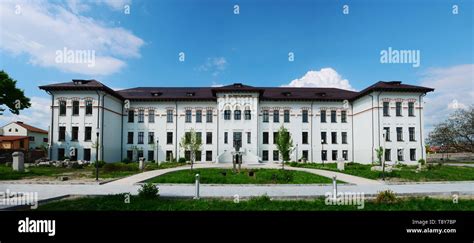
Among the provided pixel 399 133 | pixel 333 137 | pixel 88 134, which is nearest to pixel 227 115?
pixel 333 137

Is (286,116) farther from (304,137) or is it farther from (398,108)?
(398,108)

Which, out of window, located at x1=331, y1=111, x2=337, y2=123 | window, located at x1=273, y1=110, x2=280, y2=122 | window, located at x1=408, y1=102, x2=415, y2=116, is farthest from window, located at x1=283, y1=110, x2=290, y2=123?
window, located at x1=408, y1=102, x2=415, y2=116

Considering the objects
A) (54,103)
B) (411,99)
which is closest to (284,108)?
(411,99)

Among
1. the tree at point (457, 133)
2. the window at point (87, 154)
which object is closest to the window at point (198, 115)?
the window at point (87, 154)

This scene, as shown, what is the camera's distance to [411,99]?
1240 inches

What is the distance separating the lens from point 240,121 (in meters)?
34.8

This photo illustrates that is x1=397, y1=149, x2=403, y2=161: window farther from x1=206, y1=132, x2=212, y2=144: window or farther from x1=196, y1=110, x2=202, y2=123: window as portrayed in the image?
x1=196, y1=110, x2=202, y2=123: window

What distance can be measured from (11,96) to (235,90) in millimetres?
29554

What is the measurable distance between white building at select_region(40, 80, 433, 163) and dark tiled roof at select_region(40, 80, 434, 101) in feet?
0.47

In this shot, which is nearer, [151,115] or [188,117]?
[188,117]

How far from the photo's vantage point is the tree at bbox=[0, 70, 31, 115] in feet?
98.2
